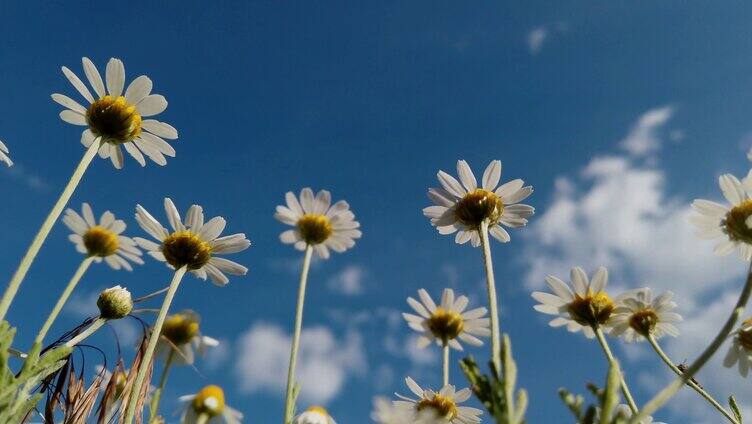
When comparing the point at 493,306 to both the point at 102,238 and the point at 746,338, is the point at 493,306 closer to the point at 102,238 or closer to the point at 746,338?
the point at 746,338

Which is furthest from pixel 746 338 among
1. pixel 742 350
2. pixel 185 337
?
pixel 185 337

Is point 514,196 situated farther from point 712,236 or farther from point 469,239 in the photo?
point 712,236

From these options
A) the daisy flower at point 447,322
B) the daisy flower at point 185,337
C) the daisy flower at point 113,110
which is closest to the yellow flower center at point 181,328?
the daisy flower at point 185,337

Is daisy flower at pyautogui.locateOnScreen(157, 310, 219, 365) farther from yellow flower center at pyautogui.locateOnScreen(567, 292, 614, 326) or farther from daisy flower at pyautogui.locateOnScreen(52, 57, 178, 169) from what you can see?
yellow flower center at pyautogui.locateOnScreen(567, 292, 614, 326)

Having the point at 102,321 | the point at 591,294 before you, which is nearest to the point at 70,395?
the point at 102,321

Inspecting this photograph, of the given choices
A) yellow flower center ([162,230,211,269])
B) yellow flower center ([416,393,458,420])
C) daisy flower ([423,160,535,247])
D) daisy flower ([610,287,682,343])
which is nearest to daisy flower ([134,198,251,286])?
yellow flower center ([162,230,211,269])

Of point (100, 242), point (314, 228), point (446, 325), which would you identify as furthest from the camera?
point (100, 242)

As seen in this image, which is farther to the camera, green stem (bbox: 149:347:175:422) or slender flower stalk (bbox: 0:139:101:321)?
green stem (bbox: 149:347:175:422)
